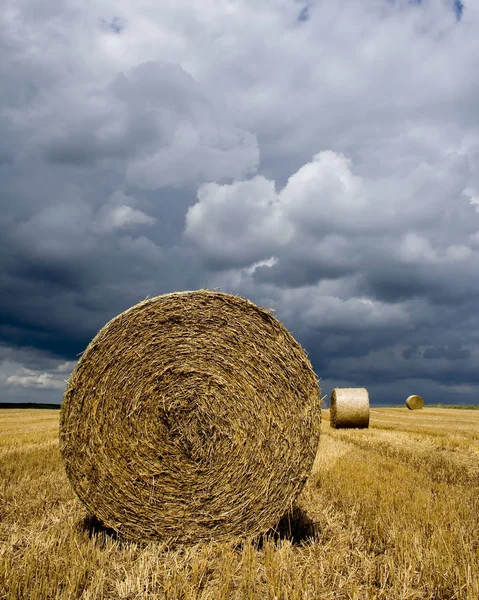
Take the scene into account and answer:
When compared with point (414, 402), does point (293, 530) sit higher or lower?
lower

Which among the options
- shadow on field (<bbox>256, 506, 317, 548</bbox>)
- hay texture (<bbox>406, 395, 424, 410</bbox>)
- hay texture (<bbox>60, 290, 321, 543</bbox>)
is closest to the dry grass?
shadow on field (<bbox>256, 506, 317, 548</bbox>)

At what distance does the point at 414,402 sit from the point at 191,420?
95.0 ft

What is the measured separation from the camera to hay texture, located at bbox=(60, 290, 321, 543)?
4.62 meters

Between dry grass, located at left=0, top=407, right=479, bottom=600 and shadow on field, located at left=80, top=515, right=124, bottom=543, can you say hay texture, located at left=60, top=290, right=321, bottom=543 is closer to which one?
shadow on field, located at left=80, top=515, right=124, bottom=543

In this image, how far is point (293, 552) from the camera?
427 centimetres

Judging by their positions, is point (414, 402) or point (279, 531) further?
point (414, 402)

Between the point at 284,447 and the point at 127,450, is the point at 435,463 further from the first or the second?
the point at 127,450

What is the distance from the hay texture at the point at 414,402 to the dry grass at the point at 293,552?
2516 cm

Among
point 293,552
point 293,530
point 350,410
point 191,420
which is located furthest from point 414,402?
point 191,420

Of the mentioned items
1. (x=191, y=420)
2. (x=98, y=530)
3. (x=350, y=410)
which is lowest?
(x=98, y=530)

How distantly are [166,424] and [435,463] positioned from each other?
5.68 m

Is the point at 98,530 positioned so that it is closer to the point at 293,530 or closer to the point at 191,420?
the point at 191,420

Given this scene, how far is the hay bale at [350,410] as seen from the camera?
49.4 feet

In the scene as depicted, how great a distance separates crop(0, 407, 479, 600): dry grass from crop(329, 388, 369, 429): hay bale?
8.31m
